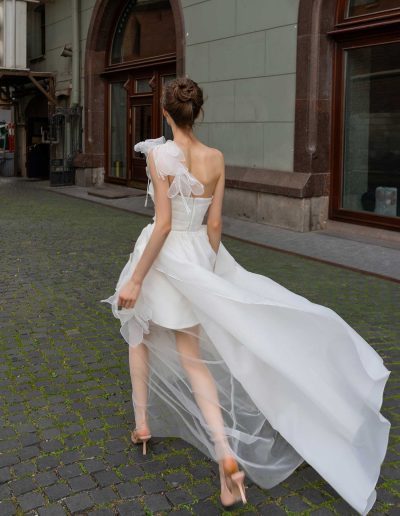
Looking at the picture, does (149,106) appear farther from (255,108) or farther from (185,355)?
(185,355)

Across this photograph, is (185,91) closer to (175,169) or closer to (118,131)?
(175,169)

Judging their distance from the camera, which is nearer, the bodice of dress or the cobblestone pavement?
the cobblestone pavement

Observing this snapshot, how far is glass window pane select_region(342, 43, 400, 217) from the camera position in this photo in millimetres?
9664

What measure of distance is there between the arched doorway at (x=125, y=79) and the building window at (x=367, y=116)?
527cm

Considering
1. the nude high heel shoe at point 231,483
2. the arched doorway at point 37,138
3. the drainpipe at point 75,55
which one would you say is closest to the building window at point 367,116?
the nude high heel shoe at point 231,483

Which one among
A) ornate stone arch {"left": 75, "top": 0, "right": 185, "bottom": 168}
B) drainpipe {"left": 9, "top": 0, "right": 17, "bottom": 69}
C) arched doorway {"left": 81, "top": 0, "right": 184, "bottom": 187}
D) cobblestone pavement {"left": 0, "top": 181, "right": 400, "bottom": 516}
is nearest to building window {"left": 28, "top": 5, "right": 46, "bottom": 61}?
drainpipe {"left": 9, "top": 0, "right": 17, "bottom": 69}

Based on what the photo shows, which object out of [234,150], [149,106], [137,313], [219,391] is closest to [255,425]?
[219,391]

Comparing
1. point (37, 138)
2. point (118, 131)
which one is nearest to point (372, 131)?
point (118, 131)

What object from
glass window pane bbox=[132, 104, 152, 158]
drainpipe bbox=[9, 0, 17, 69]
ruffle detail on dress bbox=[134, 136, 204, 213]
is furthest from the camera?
drainpipe bbox=[9, 0, 17, 69]

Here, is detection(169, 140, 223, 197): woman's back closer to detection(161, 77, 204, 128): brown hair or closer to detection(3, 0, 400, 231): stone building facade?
detection(161, 77, 204, 128): brown hair

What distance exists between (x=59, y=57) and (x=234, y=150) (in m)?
8.99

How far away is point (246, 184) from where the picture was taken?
11.1m

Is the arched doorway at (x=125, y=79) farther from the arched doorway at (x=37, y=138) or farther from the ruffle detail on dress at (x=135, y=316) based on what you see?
the ruffle detail on dress at (x=135, y=316)

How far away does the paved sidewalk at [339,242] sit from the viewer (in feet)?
26.3
